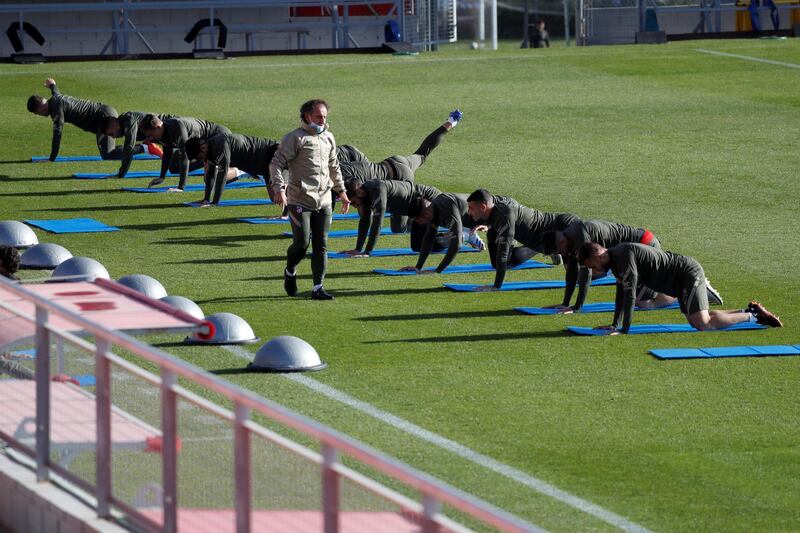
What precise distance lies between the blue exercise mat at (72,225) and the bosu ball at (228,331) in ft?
25.2

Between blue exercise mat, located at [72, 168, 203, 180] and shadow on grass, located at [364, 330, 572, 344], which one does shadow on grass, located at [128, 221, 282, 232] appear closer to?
blue exercise mat, located at [72, 168, 203, 180]

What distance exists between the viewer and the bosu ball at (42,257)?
16906 mm

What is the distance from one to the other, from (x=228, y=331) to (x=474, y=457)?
13.1ft

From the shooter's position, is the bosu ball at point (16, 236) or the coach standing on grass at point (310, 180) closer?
the coach standing on grass at point (310, 180)

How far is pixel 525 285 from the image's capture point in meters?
16.7

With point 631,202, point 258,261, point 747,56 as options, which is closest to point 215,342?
point 258,261

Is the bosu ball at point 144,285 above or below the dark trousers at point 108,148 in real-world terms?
below

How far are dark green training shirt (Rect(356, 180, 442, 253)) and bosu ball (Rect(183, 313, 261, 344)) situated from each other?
14.9 feet

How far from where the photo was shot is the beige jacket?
15375 mm

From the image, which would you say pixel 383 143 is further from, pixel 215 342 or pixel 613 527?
pixel 613 527

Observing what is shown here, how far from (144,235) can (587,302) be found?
7161 mm

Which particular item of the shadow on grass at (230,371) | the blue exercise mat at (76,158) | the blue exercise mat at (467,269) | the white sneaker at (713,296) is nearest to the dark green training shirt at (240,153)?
the blue exercise mat at (467,269)

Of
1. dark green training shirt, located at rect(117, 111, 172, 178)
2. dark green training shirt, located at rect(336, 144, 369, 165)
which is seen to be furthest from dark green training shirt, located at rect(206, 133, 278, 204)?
dark green training shirt, located at rect(117, 111, 172, 178)

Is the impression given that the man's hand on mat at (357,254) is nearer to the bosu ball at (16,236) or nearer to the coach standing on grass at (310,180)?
the coach standing on grass at (310,180)
